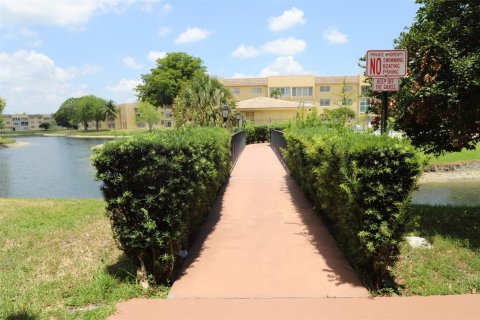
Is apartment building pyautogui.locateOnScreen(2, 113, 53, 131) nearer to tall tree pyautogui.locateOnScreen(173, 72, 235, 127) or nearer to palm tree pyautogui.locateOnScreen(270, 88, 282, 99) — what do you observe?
palm tree pyautogui.locateOnScreen(270, 88, 282, 99)

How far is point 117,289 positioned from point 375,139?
3.22 metres

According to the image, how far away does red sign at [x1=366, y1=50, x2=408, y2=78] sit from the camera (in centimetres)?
491

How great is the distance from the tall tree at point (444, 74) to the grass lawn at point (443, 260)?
1394 mm

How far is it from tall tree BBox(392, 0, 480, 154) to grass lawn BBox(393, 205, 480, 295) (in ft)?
4.57

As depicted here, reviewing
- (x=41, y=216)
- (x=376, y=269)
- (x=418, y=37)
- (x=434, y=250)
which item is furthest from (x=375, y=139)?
(x=41, y=216)

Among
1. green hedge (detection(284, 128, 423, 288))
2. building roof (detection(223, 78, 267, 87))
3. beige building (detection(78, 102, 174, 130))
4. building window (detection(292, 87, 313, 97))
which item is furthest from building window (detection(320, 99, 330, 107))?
green hedge (detection(284, 128, 423, 288))

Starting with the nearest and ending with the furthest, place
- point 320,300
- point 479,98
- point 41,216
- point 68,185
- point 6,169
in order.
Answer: point 320,300, point 479,98, point 41,216, point 68,185, point 6,169

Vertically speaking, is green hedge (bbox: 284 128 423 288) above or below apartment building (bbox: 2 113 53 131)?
below

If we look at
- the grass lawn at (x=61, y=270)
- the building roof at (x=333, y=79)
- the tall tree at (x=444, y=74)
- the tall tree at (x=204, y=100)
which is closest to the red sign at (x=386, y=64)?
the tall tree at (x=444, y=74)

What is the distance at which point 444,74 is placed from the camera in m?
5.87

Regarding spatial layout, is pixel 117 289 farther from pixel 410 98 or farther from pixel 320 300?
pixel 410 98

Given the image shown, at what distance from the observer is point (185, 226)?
4.37 meters

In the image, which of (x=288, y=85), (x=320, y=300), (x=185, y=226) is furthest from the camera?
(x=288, y=85)

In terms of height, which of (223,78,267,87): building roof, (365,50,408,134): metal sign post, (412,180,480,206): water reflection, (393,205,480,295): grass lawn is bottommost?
(412,180,480,206): water reflection
